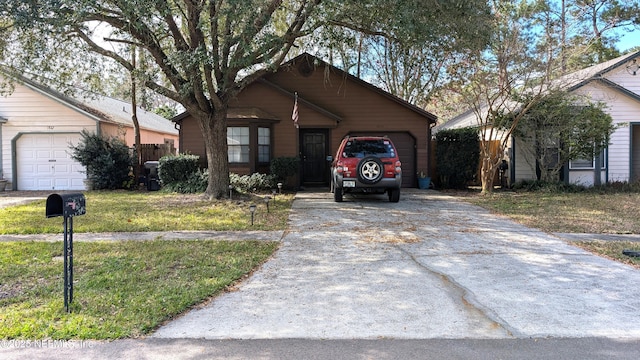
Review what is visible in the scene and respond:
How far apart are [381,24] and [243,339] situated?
863cm

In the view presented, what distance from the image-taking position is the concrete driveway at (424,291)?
4062 mm

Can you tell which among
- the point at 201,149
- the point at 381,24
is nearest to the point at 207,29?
the point at 381,24

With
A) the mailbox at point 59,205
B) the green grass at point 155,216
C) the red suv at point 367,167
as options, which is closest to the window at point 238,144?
the green grass at point 155,216

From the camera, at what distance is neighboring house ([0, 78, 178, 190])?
17156mm

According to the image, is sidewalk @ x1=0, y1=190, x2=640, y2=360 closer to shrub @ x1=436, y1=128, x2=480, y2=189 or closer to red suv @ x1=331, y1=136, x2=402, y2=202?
red suv @ x1=331, y1=136, x2=402, y2=202

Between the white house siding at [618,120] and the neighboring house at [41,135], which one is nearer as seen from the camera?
the white house siding at [618,120]

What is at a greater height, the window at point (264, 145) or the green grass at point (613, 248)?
the window at point (264, 145)

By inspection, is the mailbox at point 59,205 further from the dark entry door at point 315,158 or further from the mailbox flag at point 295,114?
the dark entry door at point 315,158

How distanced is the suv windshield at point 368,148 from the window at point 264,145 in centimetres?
532

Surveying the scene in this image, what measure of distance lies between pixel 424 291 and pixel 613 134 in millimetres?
15097

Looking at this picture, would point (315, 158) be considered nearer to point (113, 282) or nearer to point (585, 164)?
point (585, 164)

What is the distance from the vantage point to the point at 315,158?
55.8 feet

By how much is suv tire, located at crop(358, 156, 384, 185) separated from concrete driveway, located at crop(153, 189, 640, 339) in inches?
113

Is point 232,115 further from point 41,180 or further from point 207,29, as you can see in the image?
point 41,180
